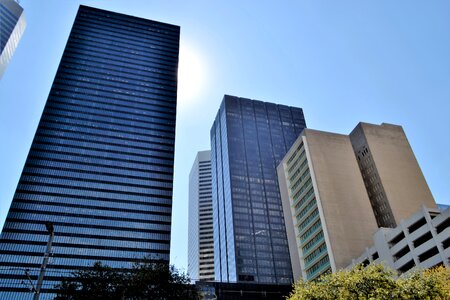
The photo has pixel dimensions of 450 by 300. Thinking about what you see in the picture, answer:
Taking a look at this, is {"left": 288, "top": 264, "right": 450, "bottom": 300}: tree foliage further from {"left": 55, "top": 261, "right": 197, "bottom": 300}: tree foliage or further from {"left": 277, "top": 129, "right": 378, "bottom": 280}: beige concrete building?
{"left": 277, "top": 129, "right": 378, "bottom": 280}: beige concrete building

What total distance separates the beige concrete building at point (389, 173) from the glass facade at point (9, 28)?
5542 inches

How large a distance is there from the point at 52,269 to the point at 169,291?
93.3m

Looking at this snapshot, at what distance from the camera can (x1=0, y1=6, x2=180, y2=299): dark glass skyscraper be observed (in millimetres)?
125875

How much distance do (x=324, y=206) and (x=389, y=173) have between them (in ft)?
85.1

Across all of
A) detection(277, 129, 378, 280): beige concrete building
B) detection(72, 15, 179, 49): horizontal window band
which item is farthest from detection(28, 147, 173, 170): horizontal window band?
Answer: detection(72, 15, 179, 49): horizontal window band

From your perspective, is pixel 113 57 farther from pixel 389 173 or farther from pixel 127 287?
pixel 127 287

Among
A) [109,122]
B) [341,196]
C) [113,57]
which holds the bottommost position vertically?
[341,196]

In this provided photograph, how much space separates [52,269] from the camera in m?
122

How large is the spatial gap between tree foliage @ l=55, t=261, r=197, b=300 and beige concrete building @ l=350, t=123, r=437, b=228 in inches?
2563

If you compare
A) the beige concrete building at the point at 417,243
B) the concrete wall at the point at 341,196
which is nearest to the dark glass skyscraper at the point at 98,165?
the concrete wall at the point at 341,196

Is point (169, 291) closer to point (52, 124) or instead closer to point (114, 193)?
point (114, 193)

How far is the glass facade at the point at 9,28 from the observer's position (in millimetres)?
158375

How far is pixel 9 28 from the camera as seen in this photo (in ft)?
543

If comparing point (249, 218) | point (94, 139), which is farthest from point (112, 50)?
point (249, 218)
